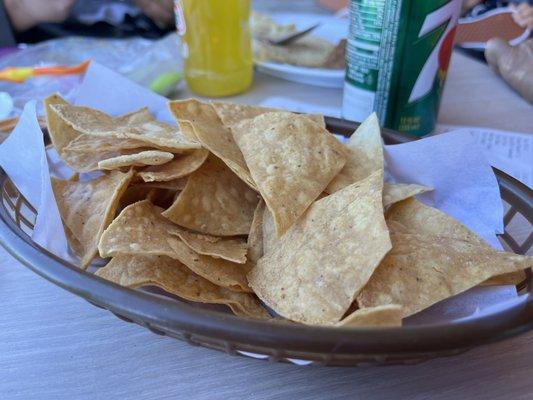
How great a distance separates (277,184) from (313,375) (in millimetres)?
227

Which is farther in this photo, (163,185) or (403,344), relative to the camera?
(163,185)

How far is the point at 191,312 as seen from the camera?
384mm

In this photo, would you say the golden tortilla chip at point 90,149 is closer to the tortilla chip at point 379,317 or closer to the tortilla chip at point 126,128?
the tortilla chip at point 126,128

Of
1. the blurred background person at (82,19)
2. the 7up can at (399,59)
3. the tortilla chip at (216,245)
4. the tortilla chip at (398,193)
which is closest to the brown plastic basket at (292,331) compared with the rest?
the tortilla chip at (216,245)

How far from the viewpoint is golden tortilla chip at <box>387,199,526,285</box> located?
594 millimetres

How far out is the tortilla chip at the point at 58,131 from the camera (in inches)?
A: 27.2

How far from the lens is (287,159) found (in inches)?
25.4

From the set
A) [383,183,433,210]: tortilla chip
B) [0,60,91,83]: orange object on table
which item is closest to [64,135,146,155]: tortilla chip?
[383,183,433,210]: tortilla chip

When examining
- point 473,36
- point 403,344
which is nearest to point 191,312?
point 403,344

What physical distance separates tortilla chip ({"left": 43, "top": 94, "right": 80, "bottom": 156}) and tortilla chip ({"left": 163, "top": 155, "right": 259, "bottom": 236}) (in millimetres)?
209

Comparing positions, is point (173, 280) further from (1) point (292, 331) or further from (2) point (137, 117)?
(2) point (137, 117)

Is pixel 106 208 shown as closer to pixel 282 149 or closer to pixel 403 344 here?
pixel 282 149

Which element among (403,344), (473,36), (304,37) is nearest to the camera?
(403,344)

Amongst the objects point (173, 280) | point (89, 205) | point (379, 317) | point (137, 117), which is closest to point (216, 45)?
point (137, 117)
